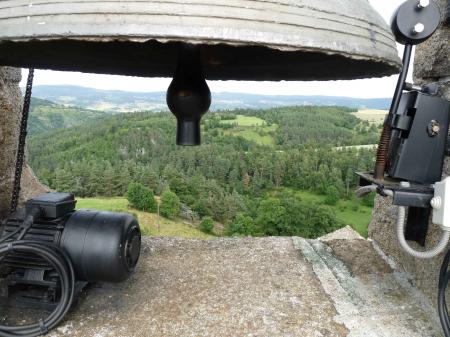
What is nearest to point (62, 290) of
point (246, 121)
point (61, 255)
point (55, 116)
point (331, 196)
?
point (61, 255)

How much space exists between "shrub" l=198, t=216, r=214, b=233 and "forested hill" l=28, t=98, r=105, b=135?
21.2 m

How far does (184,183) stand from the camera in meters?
38.1

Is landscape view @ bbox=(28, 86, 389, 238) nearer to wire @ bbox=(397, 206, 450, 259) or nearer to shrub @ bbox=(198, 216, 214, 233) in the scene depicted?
shrub @ bbox=(198, 216, 214, 233)

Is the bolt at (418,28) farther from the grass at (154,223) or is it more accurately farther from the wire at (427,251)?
the grass at (154,223)

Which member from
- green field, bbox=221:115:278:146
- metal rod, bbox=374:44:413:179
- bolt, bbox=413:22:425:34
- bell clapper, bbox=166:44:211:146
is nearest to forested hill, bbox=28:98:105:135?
green field, bbox=221:115:278:146

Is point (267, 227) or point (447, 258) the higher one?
point (447, 258)

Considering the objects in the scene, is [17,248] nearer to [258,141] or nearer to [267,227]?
[267,227]

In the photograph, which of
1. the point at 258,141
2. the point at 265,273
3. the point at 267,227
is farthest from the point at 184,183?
the point at 265,273

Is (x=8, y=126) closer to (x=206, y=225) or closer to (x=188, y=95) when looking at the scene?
(x=188, y=95)

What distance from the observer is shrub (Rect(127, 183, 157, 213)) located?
33375 millimetres

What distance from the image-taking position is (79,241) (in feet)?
5.44

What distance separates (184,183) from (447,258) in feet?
121

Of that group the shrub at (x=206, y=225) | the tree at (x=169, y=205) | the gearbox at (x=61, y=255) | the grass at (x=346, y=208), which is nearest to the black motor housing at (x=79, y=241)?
the gearbox at (x=61, y=255)

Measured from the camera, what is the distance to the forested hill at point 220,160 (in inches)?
1336
